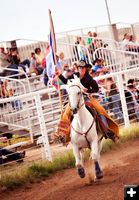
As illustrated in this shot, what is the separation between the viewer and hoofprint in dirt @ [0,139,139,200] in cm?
730

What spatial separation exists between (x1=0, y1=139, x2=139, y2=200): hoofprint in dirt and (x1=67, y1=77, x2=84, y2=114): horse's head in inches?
52.8

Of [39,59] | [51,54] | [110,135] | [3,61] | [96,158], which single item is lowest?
[96,158]

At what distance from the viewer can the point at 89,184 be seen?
8.24 meters

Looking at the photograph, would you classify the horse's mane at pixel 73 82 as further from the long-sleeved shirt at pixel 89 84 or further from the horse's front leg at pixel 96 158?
the horse's front leg at pixel 96 158

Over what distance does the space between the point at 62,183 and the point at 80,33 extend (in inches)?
499

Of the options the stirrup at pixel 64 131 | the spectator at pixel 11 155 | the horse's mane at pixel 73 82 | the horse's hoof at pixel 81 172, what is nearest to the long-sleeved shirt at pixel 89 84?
the horse's mane at pixel 73 82

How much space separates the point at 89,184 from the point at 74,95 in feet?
5.67

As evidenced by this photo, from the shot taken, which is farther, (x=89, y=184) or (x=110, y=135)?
(x=110, y=135)

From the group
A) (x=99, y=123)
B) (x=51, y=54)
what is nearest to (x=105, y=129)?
(x=99, y=123)

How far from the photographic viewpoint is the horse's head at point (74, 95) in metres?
7.43

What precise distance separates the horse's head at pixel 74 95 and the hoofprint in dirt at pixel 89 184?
1.34m

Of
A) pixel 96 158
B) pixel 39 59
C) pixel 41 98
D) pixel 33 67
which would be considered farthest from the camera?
pixel 39 59

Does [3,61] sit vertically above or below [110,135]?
above

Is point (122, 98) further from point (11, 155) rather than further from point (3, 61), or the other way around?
point (3, 61)
